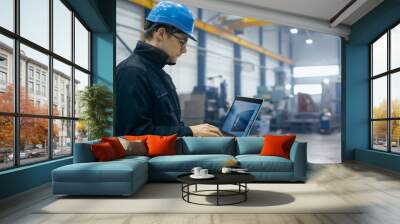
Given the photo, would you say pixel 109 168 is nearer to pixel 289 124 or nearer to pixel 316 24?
pixel 316 24

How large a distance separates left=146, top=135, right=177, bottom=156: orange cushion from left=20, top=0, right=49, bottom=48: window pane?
6.40ft

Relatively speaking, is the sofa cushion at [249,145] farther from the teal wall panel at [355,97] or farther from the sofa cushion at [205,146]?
the teal wall panel at [355,97]

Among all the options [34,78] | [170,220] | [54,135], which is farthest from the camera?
[54,135]

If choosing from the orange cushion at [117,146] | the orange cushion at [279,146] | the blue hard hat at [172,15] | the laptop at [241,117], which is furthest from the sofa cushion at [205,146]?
the blue hard hat at [172,15]

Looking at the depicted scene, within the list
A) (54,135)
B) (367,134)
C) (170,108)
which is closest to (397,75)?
(367,134)

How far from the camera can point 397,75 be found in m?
6.80

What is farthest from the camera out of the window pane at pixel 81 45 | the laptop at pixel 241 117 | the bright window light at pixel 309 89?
the bright window light at pixel 309 89

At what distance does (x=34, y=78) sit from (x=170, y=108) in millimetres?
2679

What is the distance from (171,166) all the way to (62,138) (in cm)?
199

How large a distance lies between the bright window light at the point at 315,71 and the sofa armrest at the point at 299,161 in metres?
19.3

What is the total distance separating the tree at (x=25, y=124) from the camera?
13.4 feet

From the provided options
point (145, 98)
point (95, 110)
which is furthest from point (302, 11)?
point (95, 110)

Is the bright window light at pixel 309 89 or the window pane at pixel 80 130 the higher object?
the bright window light at pixel 309 89

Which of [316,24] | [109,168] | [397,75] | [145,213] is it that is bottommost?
[145,213]
